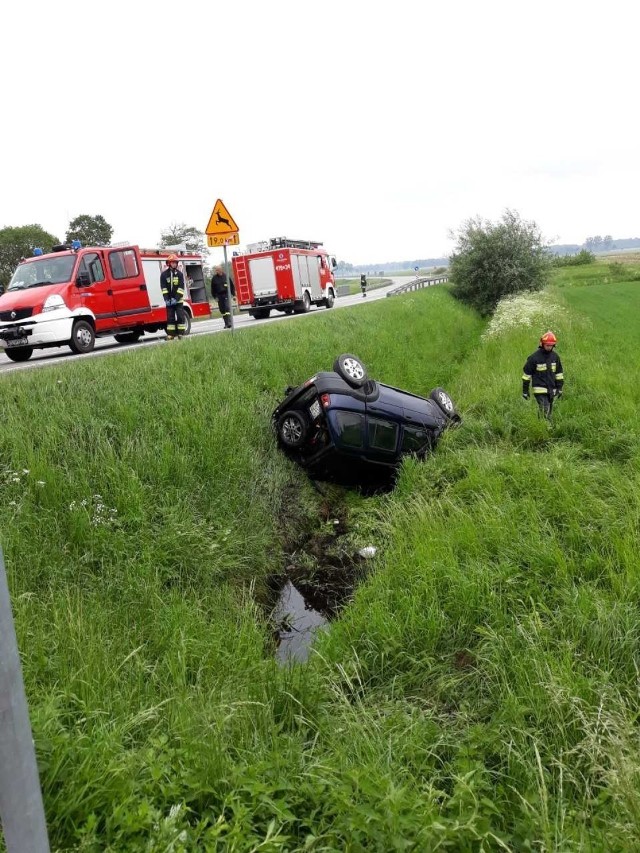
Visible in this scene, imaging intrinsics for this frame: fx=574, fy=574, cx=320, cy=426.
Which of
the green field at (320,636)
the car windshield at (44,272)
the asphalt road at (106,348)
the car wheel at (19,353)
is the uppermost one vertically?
→ the car windshield at (44,272)

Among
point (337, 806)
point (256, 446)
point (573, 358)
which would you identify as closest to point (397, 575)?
point (337, 806)

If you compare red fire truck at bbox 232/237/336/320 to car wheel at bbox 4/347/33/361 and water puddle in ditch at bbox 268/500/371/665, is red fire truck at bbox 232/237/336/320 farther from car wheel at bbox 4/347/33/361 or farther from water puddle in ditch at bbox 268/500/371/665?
water puddle in ditch at bbox 268/500/371/665

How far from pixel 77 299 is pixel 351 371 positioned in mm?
7487

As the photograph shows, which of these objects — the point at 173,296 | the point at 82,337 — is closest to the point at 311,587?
the point at 173,296

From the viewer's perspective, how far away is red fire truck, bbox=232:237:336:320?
73.3 ft

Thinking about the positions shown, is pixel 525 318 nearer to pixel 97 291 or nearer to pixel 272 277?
pixel 272 277

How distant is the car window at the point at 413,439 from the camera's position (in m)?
7.32

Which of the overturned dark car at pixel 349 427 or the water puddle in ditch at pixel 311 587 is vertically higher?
the overturned dark car at pixel 349 427

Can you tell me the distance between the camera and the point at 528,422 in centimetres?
784

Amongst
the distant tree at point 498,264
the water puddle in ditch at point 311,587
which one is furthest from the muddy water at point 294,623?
the distant tree at point 498,264

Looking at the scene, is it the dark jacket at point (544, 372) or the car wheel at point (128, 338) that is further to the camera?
the car wheel at point (128, 338)

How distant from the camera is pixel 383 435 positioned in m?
7.07

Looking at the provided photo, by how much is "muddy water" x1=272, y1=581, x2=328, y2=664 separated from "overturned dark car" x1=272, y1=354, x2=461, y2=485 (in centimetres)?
185

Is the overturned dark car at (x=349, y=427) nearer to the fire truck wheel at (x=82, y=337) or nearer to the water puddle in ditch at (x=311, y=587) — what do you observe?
the water puddle in ditch at (x=311, y=587)
